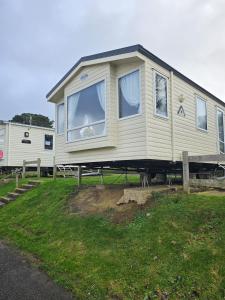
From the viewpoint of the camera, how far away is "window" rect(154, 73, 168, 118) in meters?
8.44

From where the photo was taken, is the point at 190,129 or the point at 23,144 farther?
the point at 23,144

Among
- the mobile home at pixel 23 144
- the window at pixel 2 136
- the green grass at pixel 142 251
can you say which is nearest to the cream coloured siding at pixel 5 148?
the mobile home at pixel 23 144

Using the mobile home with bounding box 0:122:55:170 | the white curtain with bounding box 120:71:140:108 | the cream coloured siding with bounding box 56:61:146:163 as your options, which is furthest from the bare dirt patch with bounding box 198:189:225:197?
the mobile home with bounding box 0:122:55:170

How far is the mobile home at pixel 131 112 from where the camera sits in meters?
8.05

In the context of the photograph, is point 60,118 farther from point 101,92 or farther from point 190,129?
point 190,129

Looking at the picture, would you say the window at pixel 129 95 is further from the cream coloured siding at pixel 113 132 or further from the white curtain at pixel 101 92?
the white curtain at pixel 101 92

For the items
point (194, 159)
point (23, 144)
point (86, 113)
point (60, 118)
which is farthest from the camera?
point (23, 144)

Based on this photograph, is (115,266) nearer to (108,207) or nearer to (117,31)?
(108,207)

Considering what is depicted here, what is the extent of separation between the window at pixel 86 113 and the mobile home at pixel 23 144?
40.6 ft

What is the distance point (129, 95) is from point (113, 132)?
121cm

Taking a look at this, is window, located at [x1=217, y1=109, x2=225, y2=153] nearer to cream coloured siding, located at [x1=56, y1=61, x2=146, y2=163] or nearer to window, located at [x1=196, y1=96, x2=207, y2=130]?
window, located at [x1=196, y1=96, x2=207, y2=130]

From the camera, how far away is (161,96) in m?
8.66

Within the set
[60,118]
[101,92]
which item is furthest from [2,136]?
[101,92]

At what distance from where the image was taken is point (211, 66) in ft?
67.5
